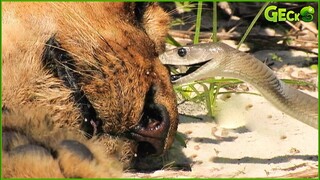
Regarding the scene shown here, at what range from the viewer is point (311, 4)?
588 centimetres

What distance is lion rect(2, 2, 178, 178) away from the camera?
2.87 meters

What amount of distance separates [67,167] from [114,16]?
90 cm

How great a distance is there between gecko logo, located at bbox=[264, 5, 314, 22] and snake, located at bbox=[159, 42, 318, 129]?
1.09 m

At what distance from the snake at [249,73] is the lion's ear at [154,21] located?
0.53m

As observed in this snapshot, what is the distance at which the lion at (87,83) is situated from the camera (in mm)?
2867

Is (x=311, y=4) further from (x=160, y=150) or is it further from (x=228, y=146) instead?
(x=160, y=150)

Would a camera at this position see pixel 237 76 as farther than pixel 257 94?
No

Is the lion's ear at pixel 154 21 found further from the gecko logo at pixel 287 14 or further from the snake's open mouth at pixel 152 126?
the gecko logo at pixel 287 14

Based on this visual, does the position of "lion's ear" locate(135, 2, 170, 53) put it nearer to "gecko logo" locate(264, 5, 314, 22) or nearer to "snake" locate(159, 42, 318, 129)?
"snake" locate(159, 42, 318, 129)

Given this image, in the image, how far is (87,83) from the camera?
3066 millimetres

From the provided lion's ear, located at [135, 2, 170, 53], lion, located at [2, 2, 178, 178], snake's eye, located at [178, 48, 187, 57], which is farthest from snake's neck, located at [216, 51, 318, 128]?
lion, located at [2, 2, 178, 178]

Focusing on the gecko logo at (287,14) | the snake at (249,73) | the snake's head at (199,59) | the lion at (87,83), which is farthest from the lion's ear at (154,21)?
the gecko logo at (287,14)

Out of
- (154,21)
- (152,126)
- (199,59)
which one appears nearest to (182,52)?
(199,59)

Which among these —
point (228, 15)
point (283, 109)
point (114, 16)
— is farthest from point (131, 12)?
point (228, 15)
